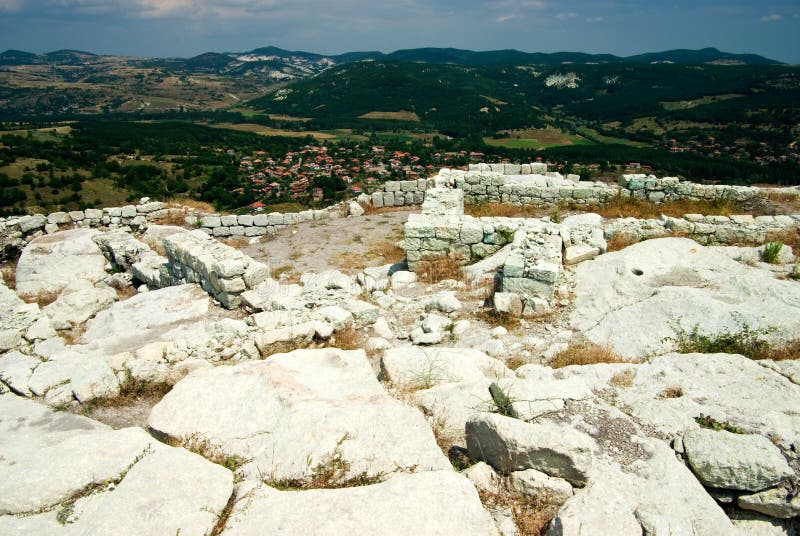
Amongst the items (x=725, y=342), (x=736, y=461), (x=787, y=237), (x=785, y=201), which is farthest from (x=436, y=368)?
(x=785, y=201)

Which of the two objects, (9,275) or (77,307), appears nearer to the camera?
(77,307)

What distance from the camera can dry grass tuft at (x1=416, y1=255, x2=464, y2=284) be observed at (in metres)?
9.44

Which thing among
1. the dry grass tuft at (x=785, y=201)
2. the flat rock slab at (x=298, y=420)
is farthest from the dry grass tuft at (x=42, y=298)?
the dry grass tuft at (x=785, y=201)

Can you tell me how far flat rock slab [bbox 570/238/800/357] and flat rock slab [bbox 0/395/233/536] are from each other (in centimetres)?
539

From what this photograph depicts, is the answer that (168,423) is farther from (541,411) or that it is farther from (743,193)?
(743,193)

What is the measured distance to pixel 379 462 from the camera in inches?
129

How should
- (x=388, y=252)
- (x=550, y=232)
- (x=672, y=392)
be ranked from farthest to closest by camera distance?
(x=388, y=252) → (x=550, y=232) → (x=672, y=392)

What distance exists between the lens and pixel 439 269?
9.59 m

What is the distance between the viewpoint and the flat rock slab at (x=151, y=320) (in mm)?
7106

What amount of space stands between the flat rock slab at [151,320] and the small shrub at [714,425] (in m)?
6.66

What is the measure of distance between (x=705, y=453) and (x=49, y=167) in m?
44.3

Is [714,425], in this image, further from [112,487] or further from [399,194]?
[399,194]

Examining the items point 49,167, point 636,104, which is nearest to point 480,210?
point 49,167

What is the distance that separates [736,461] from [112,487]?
185 inches
